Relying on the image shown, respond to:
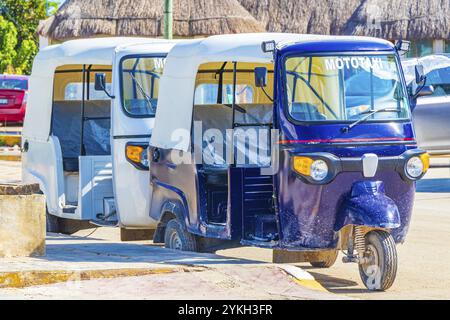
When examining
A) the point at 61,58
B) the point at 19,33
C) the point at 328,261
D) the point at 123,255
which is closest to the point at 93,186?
the point at 61,58

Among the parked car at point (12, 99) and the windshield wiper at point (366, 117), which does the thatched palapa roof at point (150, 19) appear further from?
the windshield wiper at point (366, 117)

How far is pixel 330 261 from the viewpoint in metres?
12.5

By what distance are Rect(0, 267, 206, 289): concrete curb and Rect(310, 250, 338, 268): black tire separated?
→ 2112mm

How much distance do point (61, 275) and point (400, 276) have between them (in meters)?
3.31

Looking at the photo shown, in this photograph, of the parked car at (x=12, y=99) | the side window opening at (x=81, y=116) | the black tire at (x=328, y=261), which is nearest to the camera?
the black tire at (x=328, y=261)

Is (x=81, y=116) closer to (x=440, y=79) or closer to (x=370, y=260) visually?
(x=370, y=260)

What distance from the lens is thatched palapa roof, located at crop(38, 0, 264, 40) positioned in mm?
38719

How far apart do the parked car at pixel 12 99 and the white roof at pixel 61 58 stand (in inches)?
836

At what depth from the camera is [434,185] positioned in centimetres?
2088

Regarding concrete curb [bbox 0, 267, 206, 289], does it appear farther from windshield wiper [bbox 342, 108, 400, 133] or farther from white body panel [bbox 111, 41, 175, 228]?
white body panel [bbox 111, 41, 175, 228]

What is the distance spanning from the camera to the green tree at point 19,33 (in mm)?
49812

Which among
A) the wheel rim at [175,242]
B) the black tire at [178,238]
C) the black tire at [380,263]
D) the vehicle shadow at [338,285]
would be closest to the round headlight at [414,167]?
the black tire at [380,263]
